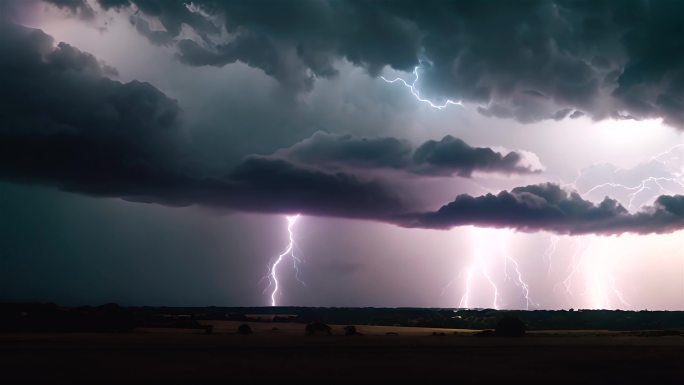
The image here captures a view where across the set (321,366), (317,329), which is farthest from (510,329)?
(321,366)

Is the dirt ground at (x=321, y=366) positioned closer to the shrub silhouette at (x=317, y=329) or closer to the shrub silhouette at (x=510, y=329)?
the shrub silhouette at (x=510, y=329)

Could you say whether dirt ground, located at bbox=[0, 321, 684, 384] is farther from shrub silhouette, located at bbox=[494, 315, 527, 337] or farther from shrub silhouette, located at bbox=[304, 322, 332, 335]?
shrub silhouette, located at bbox=[304, 322, 332, 335]

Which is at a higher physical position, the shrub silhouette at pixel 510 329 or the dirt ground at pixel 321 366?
the shrub silhouette at pixel 510 329

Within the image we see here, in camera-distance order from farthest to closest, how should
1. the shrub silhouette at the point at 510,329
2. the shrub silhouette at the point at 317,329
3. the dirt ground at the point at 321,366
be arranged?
the shrub silhouette at the point at 317,329 → the shrub silhouette at the point at 510,329 → the dirt ground at the point at 321,366

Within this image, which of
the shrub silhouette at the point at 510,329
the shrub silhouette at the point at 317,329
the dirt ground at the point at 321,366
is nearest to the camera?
the dirt ground at the point at 321,366

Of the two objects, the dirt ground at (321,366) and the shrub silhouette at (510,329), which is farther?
the shrub silhouette at (510,329)

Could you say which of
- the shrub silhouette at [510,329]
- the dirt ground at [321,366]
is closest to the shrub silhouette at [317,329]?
the shrub silhouette at [510,329]

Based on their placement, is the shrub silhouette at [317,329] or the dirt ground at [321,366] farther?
the shrub silhouette at [317,329]

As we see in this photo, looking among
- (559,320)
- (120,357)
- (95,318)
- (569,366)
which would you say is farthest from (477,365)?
(559,320)

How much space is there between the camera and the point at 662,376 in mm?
42406

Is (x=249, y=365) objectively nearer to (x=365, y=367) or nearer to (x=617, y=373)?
(x=365, y=367)

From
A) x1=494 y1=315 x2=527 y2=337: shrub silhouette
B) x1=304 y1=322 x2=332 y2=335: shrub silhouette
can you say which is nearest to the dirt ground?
x1=494 y1=315 x2=527 y2=337: shrub silhouette

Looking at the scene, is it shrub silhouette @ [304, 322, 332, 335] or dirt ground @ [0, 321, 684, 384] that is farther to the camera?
shrub silhouette @ [304, 322, 332, 335]

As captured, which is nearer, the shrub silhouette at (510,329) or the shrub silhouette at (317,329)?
the shrub silhouette at (510,329)
